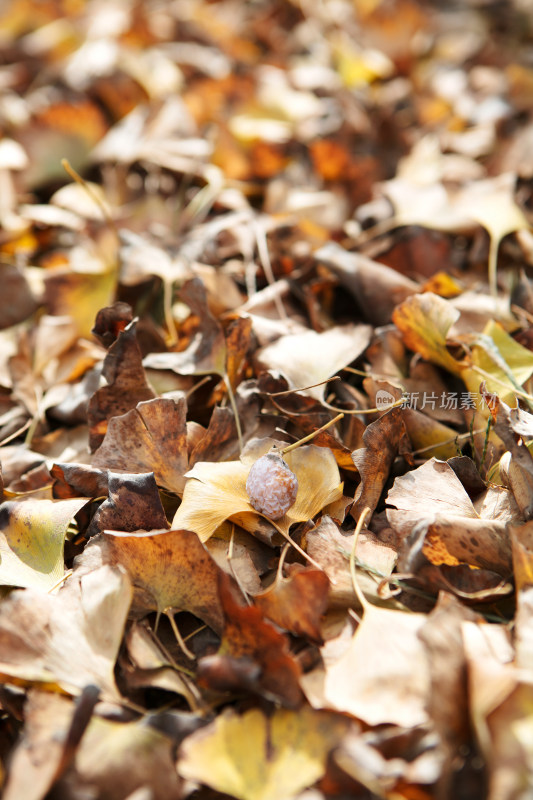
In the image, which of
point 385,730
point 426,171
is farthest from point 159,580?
point 426,171

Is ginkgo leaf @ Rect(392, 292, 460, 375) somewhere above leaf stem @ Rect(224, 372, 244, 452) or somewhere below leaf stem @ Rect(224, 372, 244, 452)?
above

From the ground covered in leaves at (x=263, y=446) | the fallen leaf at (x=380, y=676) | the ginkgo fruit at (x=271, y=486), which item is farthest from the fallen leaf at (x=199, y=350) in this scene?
the fallen leaf at (x=380, y=676)

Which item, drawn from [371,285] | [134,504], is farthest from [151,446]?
[371,285]

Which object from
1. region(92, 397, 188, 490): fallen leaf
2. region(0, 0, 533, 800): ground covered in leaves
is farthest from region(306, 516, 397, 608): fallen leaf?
region(92, 397, 188, 490): fallen leaf

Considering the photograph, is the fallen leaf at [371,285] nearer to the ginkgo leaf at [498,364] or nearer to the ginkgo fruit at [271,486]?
the ginkgo leaf at [498,364]

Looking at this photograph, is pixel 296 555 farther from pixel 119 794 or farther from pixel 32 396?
pixel 32 396

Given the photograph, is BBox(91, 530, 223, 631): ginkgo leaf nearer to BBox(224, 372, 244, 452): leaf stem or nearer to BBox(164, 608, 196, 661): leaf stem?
BBox(164, 608, 196, 661): leaf stem

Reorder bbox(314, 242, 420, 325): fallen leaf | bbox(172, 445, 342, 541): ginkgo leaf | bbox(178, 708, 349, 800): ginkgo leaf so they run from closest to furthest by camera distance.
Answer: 1. bbox(178, 708, 349, 800): ginkgo leaf
2. bbox(172, 445, 342, 541): ginkgo leaf
3. bbox(314, 242, 420, 325): fallen leaf
